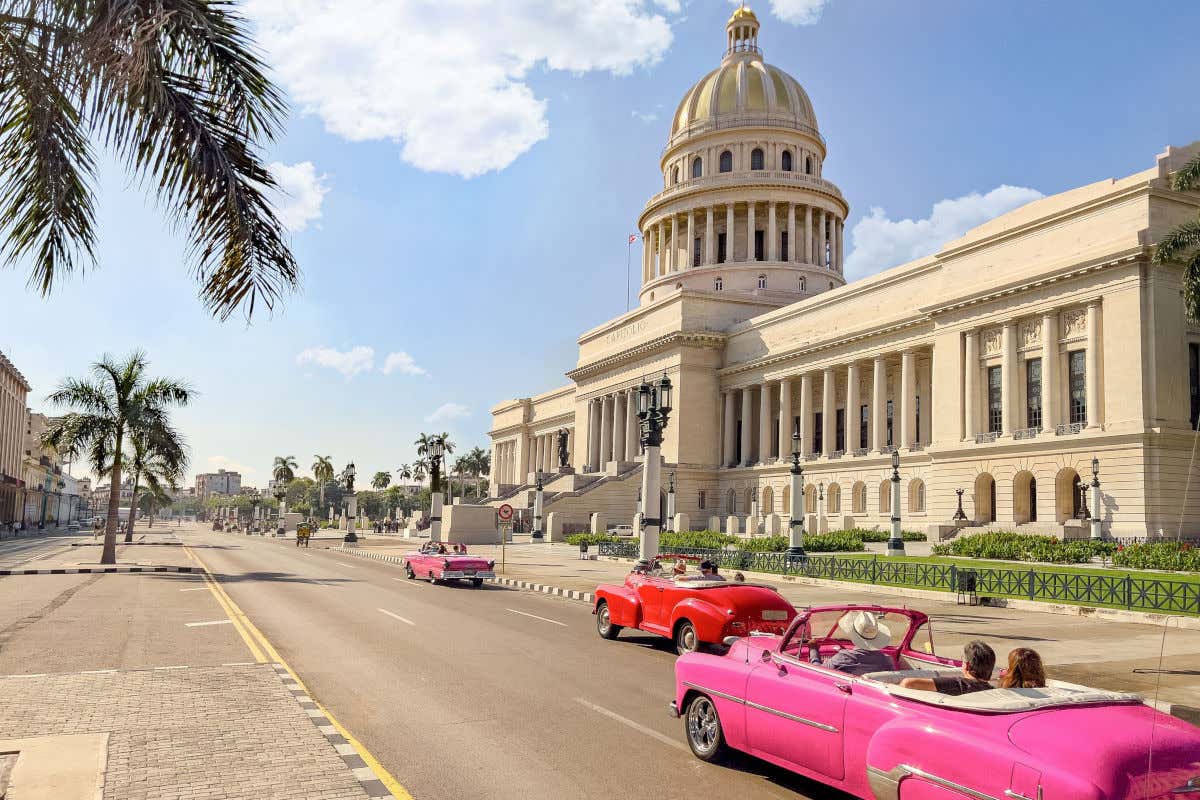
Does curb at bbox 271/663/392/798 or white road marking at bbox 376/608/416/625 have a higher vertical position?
curb at bbox 271/663/392/798

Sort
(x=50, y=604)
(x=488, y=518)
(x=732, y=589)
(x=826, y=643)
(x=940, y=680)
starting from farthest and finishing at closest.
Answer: (x=488, y=518), (x=50, y=604), (x=732, y=589), (x=826, y=643), (x=940, y=680)

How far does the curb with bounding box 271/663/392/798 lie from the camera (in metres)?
6.72

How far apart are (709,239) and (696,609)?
75.2 m

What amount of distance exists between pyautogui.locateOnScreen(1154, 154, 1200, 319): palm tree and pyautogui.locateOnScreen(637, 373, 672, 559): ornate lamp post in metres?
20.3

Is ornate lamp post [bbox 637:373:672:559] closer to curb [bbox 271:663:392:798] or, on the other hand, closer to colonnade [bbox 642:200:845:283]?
curb [bbox 271:663:392:798]

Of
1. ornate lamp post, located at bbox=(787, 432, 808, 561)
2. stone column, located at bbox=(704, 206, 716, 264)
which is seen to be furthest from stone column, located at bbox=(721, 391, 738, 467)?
ornate lamp post, located at bbox=(787, 432, 808, 561)

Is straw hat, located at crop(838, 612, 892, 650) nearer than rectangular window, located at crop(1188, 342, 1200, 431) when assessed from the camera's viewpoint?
Yes

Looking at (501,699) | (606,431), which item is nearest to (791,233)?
(606,431)

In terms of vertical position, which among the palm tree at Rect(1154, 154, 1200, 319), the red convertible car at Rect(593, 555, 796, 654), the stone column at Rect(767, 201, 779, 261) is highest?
the stone column at Rect(767, 201, 779, 261)

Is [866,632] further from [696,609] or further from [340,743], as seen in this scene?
[696,609]

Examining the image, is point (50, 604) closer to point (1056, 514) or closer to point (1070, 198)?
point (1056, 514)

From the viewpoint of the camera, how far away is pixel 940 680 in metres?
5.93

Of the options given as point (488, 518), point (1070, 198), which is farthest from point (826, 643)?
point (488, 518)

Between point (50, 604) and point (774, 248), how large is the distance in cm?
7234
